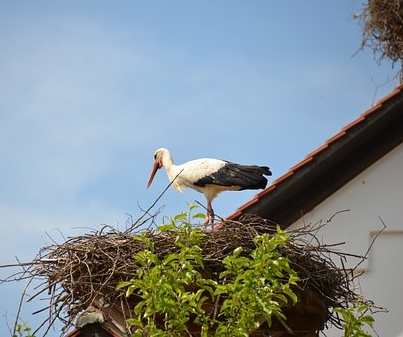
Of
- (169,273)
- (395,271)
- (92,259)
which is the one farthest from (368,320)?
(395,271)

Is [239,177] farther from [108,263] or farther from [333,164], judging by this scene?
[108,263]

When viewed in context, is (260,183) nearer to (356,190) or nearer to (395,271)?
(356,190)

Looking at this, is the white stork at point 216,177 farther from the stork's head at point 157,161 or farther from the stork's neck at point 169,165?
the stork's head at point 157,161

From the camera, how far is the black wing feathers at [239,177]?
1028cm

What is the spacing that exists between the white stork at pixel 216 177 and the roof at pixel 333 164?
42.0 inches

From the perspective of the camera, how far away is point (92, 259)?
22.3 feet

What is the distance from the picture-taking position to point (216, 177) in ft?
34.8

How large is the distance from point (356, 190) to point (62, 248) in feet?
10.6

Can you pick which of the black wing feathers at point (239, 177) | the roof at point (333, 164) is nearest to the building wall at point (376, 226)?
the roof at point (333, 164)

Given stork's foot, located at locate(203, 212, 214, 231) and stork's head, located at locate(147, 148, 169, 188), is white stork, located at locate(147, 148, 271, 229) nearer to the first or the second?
stork's head, located at locate(147, 148, 169, 188)

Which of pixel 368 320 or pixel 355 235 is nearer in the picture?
pixel 368 320

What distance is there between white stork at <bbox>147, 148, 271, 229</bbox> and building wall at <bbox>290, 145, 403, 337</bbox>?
3.81 feet

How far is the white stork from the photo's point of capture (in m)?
10.3

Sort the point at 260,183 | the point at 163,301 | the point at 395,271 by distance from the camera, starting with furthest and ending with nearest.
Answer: the point at 260,183
the point at 395,271
the point at 163,301
